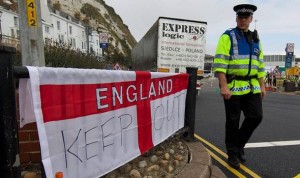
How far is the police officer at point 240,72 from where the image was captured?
3.96 metres

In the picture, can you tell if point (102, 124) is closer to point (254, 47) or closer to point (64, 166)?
point (64, 166)

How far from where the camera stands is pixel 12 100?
184 centimetres

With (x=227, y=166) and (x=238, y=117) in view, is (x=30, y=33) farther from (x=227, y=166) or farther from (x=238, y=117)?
(x=227, y=166)

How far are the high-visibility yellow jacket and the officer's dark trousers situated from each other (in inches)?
4.8

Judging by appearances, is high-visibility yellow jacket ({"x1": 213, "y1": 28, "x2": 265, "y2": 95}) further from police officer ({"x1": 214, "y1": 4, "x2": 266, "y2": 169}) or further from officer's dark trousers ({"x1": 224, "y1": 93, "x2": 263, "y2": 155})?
officer's dark trousers ({"x1": 224, "y1": 93, "x2": 263, "y2": 155})

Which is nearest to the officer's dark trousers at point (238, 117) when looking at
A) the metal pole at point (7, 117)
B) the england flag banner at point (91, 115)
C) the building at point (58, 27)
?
the england flag banner at point (91, 115)

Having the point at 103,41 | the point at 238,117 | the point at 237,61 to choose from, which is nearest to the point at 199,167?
the point at 238,117

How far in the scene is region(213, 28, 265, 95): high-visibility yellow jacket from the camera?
13.0 ft

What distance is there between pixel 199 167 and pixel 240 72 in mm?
1388

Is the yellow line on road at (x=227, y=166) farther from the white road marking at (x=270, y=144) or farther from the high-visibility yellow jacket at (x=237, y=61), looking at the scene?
the high-visibility yellow jacket at (x=237, y=61)

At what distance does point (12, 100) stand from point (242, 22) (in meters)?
3.20

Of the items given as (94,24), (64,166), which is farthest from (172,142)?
(94,24)

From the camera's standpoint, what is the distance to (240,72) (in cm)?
397

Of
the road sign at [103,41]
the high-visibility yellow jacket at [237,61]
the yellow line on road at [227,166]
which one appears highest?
the road sign at [103,41]
